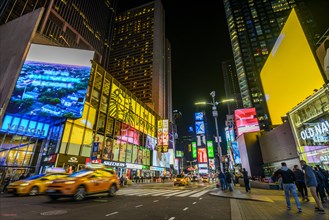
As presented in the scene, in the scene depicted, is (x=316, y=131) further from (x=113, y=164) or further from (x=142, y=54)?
(x=142, y=54)

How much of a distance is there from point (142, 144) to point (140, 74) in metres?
63.6

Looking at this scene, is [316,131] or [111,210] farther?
[316,131]

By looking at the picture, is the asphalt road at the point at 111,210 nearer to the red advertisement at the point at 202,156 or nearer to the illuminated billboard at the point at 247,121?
the illuminated billboard at the point at 247,121

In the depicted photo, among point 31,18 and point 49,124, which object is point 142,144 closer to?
point 49,124

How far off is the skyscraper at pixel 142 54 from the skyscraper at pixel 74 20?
807 centimetres

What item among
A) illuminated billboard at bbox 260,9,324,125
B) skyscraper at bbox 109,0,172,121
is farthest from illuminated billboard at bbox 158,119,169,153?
illuminated billboard at bbox 260,9,324,125

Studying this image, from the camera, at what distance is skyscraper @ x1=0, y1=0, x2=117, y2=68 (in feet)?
191

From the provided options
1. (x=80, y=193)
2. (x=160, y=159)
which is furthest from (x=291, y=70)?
(x=160, y=159)

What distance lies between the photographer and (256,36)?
308 feet

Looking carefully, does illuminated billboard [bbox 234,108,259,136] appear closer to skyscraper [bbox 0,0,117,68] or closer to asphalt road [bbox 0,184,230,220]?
asphalt road [bbox 0,184,230,220]

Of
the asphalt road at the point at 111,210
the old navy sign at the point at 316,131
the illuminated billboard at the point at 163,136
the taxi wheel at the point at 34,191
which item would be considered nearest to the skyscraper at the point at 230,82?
the illuminated billboard at the point at 163,136

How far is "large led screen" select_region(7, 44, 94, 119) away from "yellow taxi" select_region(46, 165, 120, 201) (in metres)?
16.4

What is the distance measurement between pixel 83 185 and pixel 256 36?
365 feet

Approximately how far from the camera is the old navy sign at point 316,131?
17188mm
